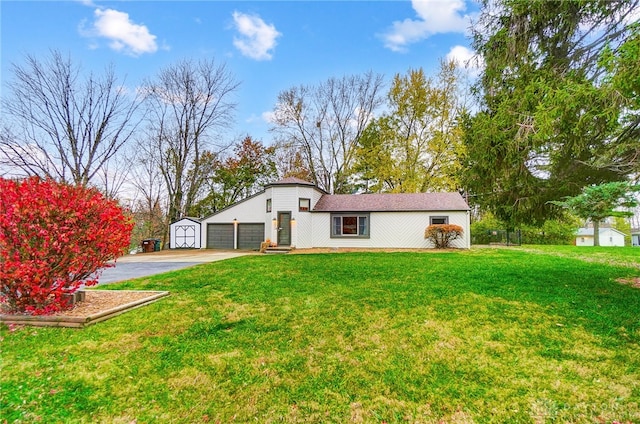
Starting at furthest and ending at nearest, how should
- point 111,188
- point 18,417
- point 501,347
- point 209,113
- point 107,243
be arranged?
point 209,113 → point 111,188 → point 107,243 → point 501,347 → point 18,417

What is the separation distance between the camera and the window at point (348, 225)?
16.7 metres

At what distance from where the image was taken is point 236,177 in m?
24.7

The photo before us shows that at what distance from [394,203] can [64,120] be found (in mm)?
20125

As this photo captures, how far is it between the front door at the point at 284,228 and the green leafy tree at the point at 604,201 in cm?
1316

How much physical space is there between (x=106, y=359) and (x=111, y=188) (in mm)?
20043

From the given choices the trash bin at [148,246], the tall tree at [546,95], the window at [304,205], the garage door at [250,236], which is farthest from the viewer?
the trash bin at [148,246]

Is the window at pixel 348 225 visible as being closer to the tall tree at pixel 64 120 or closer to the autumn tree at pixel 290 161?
the autumn tree at pixel 290 161

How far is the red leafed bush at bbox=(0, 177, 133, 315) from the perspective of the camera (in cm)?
383

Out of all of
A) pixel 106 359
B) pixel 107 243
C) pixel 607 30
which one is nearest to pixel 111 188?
pixel 107 243

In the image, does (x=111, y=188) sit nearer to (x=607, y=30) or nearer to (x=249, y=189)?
(x=249, y=189)

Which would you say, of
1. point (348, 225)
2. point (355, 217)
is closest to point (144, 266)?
point (348, 225)

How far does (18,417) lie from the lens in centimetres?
209

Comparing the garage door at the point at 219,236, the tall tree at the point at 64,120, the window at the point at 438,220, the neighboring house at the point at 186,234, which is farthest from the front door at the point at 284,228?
the tall tree at the point at 64,120

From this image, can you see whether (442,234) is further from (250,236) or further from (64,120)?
(64,120)
